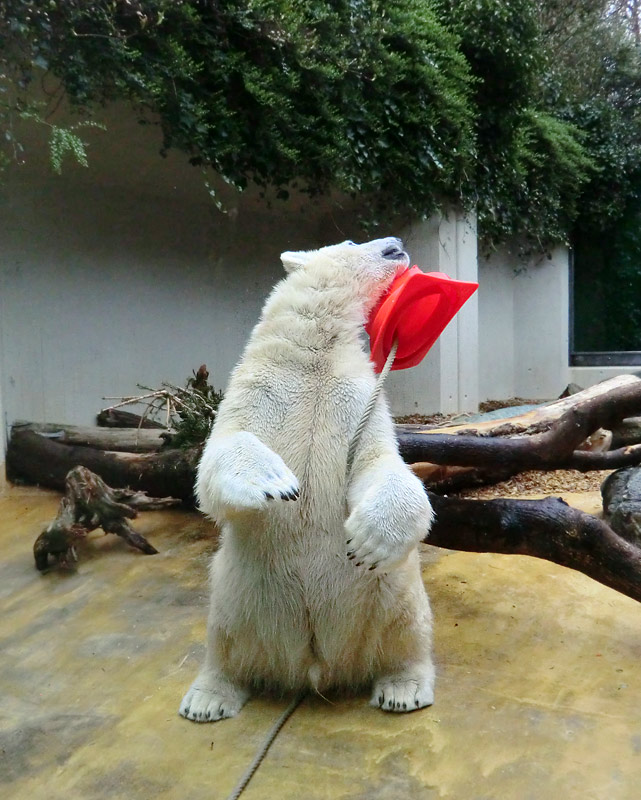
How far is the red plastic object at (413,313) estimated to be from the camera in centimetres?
210

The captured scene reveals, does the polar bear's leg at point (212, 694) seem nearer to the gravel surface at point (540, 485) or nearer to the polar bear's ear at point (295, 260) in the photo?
the polar bear's ear at point (295, 260)

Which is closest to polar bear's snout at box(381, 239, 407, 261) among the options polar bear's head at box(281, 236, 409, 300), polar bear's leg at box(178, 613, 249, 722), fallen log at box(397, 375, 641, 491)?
polar bear's head at box(281, 236, 409, 300)

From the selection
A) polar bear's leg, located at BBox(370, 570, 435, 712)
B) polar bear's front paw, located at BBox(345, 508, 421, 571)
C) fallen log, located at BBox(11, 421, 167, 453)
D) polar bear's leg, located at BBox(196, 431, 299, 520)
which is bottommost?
polar bear's leg, located at BBox(370, 570, 435, 712)

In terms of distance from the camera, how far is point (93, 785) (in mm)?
1710

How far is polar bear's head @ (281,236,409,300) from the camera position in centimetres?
223

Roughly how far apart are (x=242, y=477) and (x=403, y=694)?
89 centimetres

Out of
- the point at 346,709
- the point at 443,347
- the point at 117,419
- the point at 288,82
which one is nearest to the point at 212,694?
the point at 346,709

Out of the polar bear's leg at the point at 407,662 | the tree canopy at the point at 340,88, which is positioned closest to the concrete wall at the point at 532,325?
the tree canopy at the point at 340,88

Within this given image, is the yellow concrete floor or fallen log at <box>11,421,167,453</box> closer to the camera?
the yellow concrete floor

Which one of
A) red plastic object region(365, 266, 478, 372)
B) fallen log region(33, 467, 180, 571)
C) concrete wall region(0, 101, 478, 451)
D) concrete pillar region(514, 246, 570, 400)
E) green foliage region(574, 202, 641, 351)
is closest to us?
red plastic object region(365, 266, 478, 372)

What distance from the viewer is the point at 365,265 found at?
224cm

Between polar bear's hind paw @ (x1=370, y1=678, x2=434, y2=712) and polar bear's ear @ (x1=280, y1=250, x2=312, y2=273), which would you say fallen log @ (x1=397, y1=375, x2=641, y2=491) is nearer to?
polar bear's ear @ (x1=280, y1=250, x2=312, y2=273)

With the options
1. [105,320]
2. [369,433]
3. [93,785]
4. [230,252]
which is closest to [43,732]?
[93,785]

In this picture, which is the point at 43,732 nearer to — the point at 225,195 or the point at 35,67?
the point at 35,67
